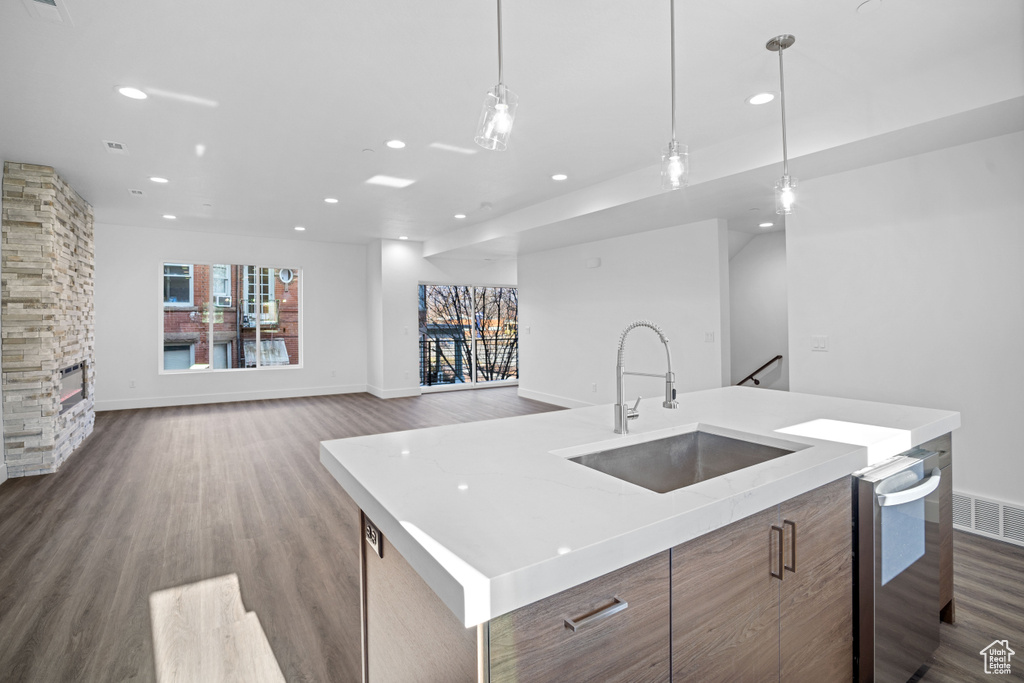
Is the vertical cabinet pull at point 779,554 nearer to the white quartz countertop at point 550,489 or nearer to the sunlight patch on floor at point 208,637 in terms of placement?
the white quartz countertop at point 550,489

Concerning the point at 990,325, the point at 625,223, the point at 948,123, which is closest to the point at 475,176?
the point at 625,223

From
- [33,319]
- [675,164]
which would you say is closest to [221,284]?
[33,319]

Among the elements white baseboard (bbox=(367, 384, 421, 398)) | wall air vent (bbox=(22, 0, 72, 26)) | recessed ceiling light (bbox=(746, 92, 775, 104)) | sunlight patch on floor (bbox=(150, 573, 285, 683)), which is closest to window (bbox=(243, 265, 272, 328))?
white baseboard (bbox=(367, 384, 421, 398))

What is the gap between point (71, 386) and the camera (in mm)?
4891

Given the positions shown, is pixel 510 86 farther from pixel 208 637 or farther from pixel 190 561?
pixel 190 561

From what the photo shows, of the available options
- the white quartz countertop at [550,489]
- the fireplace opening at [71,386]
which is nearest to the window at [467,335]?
the fireplace opening at [71,386]

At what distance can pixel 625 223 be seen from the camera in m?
5.44

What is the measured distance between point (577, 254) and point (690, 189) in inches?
116

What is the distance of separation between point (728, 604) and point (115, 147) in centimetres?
493

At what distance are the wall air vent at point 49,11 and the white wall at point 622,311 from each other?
4.46 m

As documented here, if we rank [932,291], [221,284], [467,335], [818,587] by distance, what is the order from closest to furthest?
[818,587], [932,291], [221,284], [467,335]

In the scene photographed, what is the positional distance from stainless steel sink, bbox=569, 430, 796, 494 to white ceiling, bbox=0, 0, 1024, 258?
186cm

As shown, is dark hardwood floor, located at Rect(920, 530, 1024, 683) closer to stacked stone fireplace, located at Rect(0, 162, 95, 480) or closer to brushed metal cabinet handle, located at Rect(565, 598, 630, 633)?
brushed metal cabinet handle, located at Rect(565, 598, 630, 633)

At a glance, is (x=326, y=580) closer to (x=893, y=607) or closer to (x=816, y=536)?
(x=816, y=536)
